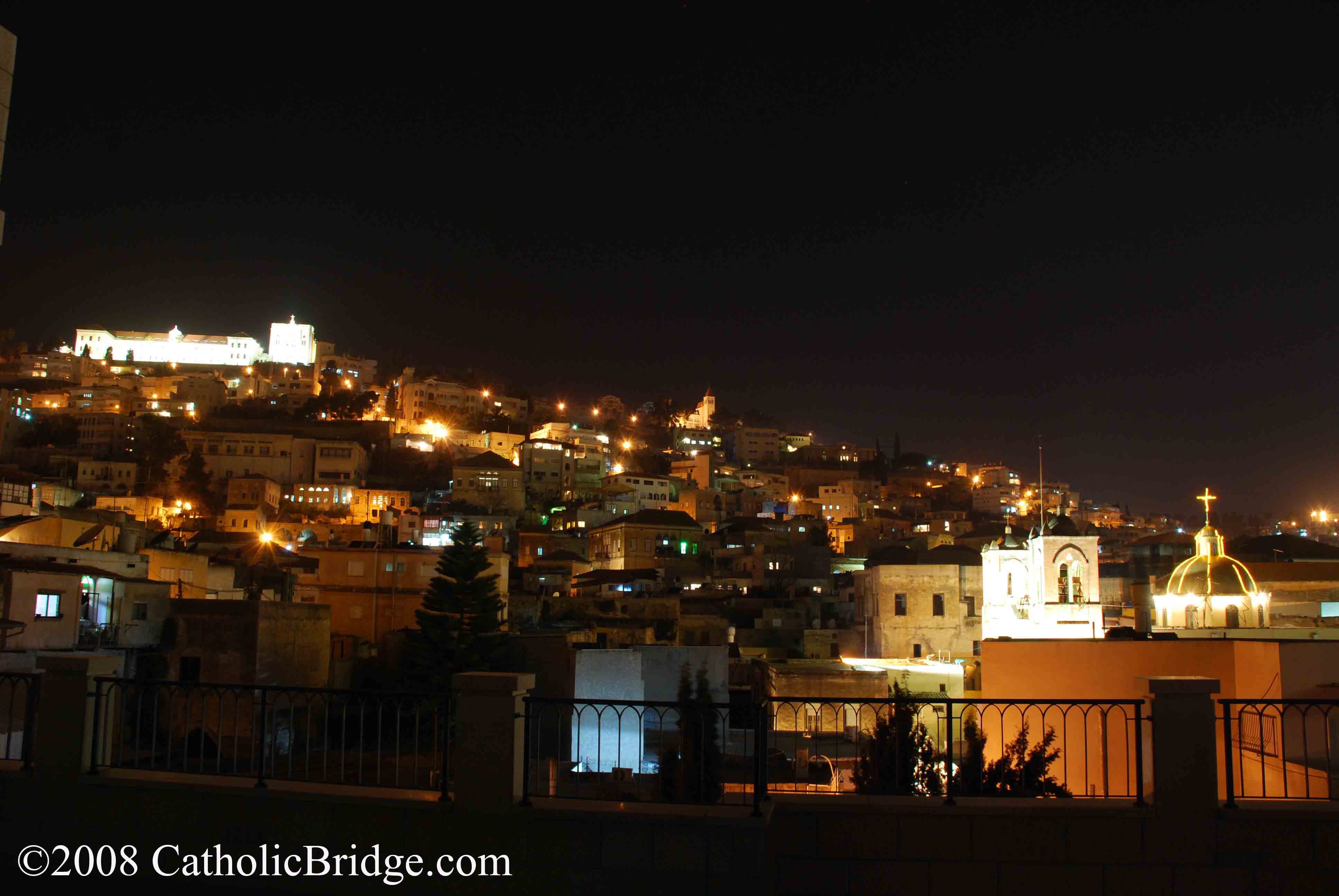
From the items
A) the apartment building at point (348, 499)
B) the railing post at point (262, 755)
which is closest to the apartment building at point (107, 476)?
the apartment building at point (348, 499)

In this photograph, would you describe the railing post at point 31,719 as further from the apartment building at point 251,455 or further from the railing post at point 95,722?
the apartment building at point 251,455

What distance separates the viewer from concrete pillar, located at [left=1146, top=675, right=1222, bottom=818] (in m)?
7.00

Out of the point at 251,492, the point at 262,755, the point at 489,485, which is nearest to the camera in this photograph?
the point at 262,755

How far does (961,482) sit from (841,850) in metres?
107

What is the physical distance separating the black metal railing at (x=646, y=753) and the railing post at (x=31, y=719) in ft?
12.6

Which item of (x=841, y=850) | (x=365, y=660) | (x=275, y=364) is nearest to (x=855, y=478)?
(x=275, y=364)

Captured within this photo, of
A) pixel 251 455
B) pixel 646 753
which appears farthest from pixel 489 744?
pixel 251 455

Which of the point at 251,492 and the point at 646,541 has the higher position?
the point at 251,492

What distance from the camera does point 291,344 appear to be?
392 feet

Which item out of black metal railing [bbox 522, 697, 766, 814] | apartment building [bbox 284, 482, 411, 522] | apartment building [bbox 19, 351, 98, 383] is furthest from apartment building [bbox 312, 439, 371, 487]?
black metal railing [bbox 522, 697, 766, 814]

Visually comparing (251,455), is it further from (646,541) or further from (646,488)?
(646,541)

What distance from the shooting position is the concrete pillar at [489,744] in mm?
6996

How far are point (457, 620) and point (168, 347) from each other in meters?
96.2

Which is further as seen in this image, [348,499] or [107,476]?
[348,499]
